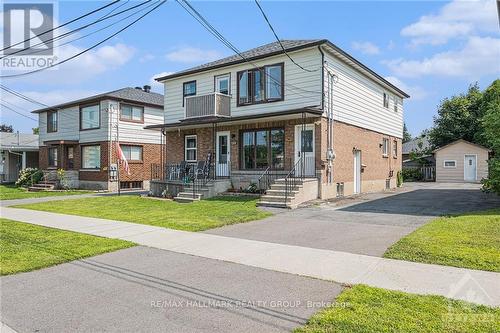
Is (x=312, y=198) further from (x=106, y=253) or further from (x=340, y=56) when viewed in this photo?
(x=106, y=253)

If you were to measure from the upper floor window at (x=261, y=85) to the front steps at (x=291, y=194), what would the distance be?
4.19 meters

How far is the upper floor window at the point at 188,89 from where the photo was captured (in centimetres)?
2055

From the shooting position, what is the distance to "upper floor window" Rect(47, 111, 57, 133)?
29.9 m

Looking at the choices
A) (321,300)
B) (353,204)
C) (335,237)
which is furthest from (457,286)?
(353,204)

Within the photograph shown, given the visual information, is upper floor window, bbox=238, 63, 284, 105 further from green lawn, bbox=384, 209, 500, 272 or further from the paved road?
the paved road

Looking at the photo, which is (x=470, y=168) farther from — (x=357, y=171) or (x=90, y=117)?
(x=90, y=117)

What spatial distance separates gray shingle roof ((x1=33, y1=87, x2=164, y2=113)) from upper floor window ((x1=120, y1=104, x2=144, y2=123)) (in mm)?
567

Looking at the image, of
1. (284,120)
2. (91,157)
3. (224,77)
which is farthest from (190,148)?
(91,157)

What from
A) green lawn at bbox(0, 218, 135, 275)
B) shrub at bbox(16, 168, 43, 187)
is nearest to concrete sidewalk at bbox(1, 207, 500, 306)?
green lawn at bbox(0, 218, 135, 275)

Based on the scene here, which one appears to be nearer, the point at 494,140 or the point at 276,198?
the point at 494,140

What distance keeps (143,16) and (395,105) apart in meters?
18.9

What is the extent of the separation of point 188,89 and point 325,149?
899 centimetres

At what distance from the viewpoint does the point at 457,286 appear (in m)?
5.04

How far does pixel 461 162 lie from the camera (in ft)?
107
